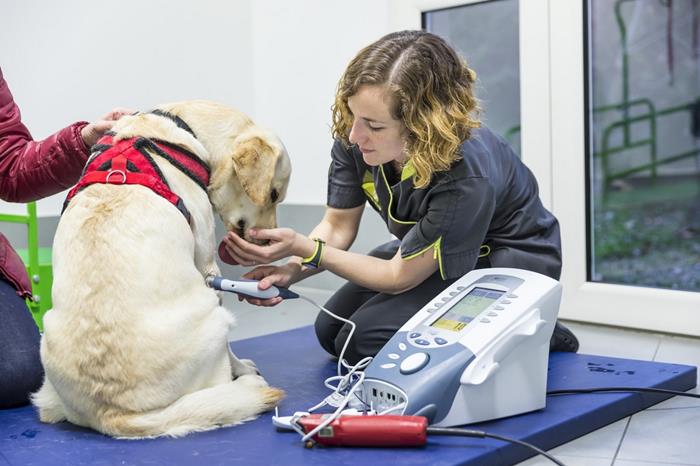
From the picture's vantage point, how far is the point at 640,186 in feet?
13.3

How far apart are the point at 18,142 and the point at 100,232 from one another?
0.57 meters

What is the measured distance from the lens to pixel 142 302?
145 centimetres

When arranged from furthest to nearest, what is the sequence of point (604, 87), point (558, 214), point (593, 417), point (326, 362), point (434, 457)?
1. point (604, 87)
2. point (558, 214)
3. point (326, 362)
4. point (593, 417)
5. point (434, 457)

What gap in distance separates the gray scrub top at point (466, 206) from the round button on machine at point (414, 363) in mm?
258

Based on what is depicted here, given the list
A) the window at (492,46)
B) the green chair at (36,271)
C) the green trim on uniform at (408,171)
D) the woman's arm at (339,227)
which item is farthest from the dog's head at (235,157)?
the window at (492,46)

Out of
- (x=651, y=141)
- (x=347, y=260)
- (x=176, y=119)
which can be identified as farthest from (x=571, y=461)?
(x=651, y=141)

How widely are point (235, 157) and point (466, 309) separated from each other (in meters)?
0.55

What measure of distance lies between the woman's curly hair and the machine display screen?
25 cm

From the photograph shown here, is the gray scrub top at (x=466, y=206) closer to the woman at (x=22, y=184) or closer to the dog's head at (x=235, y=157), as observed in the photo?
the dog's head at (x=235, y=157)

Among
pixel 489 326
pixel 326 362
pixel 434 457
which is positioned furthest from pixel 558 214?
pixel 434 457

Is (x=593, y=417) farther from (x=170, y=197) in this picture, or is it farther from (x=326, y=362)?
(x=170, y=197)

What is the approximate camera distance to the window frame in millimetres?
2590

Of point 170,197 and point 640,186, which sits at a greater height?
point 170,197

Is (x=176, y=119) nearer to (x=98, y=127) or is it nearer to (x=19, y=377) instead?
(x=98, y=127)
